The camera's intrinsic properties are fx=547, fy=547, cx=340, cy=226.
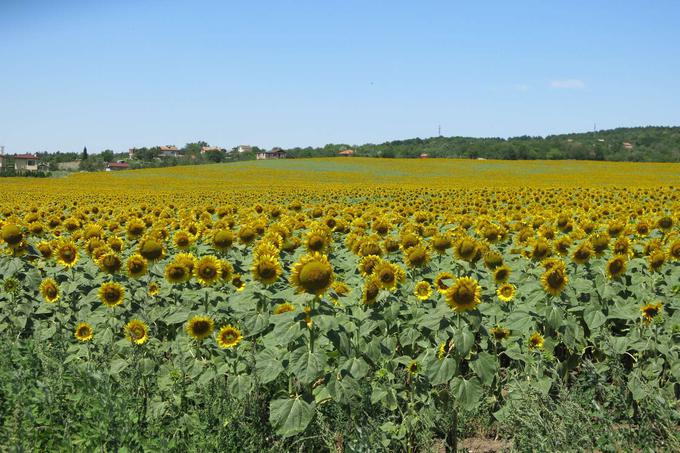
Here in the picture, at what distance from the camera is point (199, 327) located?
16.5 feet

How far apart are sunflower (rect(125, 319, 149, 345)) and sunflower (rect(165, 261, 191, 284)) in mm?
530

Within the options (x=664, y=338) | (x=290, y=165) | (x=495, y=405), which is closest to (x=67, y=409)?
(x=495, y=405)

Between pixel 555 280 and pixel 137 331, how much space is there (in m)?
3.94

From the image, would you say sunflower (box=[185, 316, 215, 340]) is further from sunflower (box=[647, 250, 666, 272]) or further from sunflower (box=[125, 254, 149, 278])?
sunflower (box=[647, 250, 666, 272])

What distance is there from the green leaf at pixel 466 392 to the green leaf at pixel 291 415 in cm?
109

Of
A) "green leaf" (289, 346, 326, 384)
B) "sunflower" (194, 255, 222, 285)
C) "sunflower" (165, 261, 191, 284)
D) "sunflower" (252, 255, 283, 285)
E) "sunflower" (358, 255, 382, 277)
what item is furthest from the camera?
"sunflower" (165, 261, 191, 284)

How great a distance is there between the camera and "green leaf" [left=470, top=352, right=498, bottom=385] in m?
4.16

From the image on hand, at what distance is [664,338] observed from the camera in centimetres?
503

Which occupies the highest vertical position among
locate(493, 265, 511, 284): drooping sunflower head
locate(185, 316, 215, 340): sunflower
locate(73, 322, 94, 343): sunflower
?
locate(493, 265, 511, 284): drooping sunflower head

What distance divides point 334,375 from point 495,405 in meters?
1.89

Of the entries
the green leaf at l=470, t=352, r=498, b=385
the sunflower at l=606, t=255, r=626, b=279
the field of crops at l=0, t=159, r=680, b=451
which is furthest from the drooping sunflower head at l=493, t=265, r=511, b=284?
the green leaf at l=470, t=352, r=498, b=385

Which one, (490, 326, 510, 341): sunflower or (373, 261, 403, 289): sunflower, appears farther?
(490, 326, 510, 341): sunflower

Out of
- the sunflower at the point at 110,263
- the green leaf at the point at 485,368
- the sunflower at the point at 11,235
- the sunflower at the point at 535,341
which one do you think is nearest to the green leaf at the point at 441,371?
the green leaf at the point at 485,368

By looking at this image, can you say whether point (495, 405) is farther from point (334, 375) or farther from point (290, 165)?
point (290, 165)
